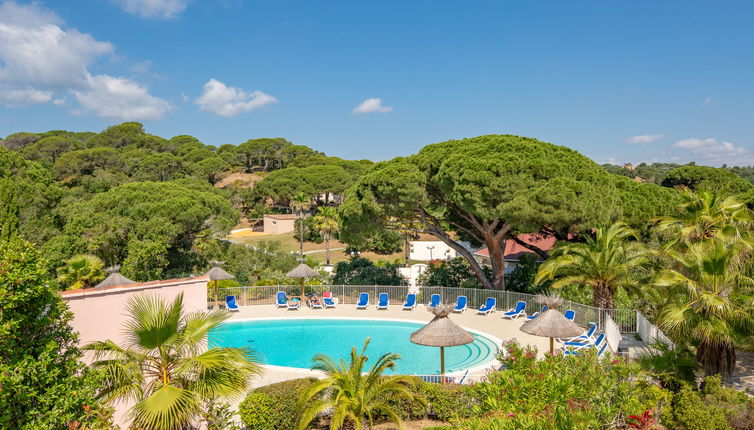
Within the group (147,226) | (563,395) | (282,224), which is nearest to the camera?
(563,395)

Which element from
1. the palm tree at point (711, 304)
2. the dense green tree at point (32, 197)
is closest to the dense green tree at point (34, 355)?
the palm tree at point (711, 304)

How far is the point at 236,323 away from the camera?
60.4ft

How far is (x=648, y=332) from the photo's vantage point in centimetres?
1270

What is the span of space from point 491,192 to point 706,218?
21.9 feet

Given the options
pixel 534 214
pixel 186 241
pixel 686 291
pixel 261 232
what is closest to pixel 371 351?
pixel 534 214

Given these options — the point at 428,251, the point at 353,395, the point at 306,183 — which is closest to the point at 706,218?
the point at 353,395

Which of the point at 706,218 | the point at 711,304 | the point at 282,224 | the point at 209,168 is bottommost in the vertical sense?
the point at 711,304

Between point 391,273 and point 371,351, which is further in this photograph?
point 391,273

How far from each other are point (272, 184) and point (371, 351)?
1700 inches

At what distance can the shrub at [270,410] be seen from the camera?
8.08m

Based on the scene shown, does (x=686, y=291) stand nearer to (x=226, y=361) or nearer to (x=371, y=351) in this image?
(x=226, y=361)

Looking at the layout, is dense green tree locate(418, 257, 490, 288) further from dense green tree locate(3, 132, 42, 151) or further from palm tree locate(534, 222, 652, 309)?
dense green tree locate(3, 132, 42, 151)

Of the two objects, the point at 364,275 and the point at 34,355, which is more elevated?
the point at 34,355

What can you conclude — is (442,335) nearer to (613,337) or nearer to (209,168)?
(613,337)
